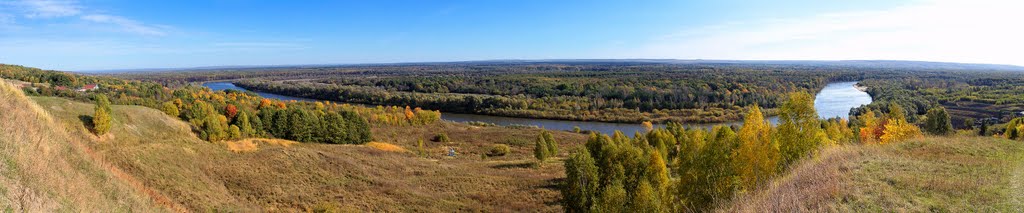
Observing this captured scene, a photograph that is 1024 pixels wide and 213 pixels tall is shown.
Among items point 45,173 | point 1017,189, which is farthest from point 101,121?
point 1017,189

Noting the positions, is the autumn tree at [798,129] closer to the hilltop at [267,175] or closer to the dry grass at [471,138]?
the hilltop at [267,175]

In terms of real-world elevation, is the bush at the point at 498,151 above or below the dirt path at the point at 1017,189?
below

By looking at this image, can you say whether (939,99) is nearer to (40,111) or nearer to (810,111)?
(810,111)

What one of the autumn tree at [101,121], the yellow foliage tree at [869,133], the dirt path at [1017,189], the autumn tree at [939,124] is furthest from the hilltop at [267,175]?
the autumn tree at [939,124]

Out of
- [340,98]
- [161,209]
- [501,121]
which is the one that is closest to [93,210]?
[161,209]

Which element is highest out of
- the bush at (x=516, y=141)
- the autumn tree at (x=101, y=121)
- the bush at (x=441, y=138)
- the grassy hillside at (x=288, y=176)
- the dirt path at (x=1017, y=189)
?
the dirt path at (x=1017, y=189)

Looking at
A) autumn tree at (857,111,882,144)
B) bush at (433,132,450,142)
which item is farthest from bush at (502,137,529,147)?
autumn tree at (857,111,882,144)

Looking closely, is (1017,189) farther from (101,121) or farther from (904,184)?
(101,121)
